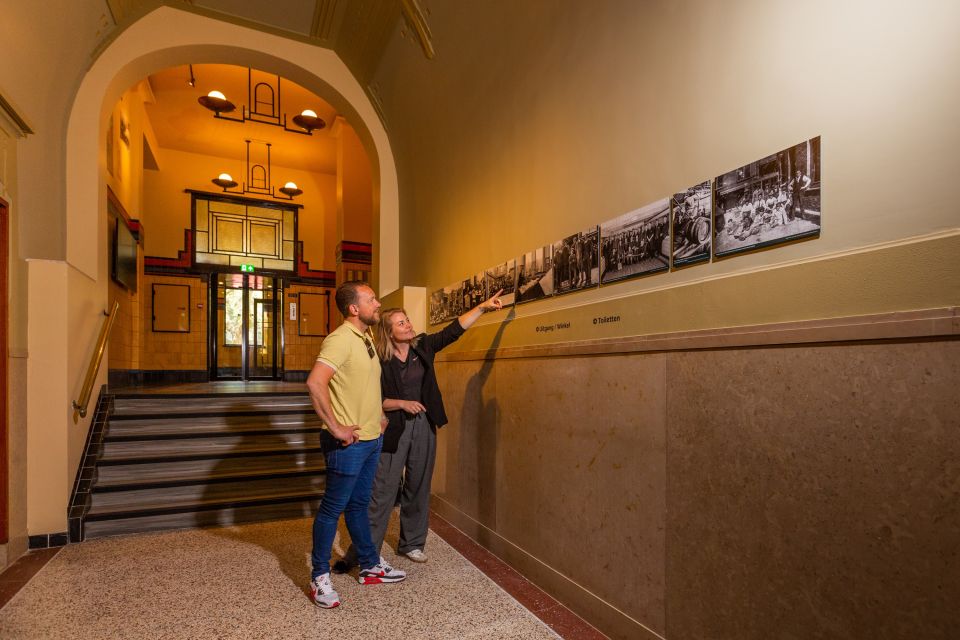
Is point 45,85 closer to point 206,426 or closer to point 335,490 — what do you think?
point 206,426

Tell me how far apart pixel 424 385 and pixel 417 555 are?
1.02 m

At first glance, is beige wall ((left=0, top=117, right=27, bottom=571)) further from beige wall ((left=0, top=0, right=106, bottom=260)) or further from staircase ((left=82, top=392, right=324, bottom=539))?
staircase ((left=82, top=392, right=324, bottom=539))

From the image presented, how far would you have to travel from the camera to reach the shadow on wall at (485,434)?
3.40 m

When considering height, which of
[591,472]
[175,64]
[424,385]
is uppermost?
[175,64]

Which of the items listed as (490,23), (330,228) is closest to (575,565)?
(490,23)

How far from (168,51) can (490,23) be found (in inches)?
125

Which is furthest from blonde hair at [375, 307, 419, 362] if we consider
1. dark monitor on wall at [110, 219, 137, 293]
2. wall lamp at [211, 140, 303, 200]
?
wall lamp at [211, 140, 303, 200]

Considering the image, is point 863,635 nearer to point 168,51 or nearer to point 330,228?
point 168,51

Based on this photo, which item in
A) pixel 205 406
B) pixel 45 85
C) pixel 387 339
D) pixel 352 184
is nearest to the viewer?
pixel 387 339

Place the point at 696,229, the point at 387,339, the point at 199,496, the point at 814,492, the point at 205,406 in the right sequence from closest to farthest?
the point at 814,492 < the point at 696,229 < the point at 387,339 < the point at 199,496 < the point at 205,406

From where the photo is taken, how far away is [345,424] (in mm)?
2604

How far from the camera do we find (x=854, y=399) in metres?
1.45

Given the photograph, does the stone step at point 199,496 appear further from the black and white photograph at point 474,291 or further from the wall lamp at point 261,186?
the wall lamp at point 261,186

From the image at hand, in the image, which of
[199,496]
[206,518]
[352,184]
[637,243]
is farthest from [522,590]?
[352,184]
